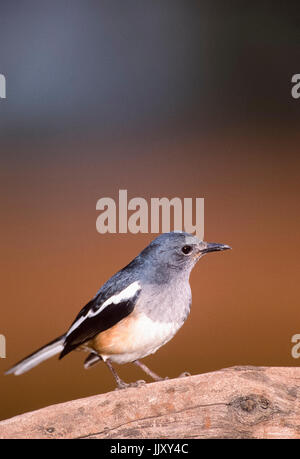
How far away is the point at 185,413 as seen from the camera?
1.01 meters

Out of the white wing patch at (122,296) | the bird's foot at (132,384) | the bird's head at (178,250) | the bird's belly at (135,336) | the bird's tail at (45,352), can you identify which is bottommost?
the bird's foot at (132,384)

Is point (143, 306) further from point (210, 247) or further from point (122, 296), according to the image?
point (210, 247)

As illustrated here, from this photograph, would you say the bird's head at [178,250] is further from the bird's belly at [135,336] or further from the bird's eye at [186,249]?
the bird's belly at [135,336]

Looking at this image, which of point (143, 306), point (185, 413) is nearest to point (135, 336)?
point (143, 306)

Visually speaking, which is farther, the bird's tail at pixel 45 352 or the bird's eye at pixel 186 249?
the bird's tail at pixel 45 352

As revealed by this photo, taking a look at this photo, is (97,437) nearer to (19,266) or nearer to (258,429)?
(258,429)

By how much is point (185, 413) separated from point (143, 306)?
224 mm

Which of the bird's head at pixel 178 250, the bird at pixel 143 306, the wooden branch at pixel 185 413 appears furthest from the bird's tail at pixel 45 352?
the bird's head at pixel 178 250

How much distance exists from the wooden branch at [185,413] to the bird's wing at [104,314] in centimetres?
12

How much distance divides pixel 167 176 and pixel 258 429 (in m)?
0.71

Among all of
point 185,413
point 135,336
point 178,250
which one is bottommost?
point 185,413

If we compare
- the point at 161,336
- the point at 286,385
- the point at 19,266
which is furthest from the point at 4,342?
the point at 286,385

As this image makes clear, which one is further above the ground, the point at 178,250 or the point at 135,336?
the point at 178,250

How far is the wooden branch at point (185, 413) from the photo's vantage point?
994 mm
